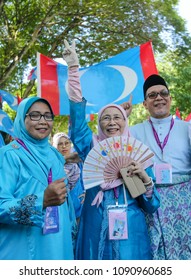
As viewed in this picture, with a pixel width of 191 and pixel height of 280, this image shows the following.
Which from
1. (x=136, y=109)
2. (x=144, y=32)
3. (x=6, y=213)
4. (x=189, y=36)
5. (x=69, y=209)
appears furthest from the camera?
(x=136, y=109)

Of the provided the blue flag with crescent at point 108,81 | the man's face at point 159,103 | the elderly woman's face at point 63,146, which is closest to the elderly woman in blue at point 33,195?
the man's face at point 159,103

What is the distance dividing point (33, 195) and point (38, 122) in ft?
1.99

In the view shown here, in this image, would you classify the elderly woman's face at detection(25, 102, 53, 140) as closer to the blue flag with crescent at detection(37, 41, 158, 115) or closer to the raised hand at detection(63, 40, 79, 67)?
the raised hand at detection(63, 40, 79, 67)

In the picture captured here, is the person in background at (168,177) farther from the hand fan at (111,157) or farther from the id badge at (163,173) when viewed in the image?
the hand fan at (111,157)

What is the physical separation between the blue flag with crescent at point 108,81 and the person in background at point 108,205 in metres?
2.77

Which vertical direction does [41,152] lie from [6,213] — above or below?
above

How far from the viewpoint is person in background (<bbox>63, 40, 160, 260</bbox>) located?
280cm

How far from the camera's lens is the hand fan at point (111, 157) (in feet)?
9.50

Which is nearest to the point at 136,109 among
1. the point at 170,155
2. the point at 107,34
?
the point at 107,34

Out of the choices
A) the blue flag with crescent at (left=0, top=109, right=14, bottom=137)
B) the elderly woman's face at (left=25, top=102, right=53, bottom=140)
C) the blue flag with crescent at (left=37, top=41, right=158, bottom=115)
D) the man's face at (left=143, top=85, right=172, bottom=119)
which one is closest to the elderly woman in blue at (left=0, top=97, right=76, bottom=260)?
the elderly woman's face at (left=25, top=102, right=53, bottom=140)

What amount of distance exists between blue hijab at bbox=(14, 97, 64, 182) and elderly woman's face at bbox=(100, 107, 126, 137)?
412 mm

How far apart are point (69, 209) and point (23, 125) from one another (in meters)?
0.75

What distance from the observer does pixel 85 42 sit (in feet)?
39.8
